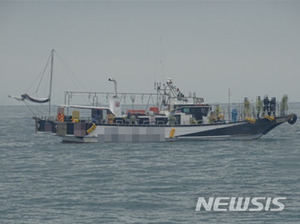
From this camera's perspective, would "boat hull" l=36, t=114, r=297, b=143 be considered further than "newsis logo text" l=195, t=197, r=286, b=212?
Yes

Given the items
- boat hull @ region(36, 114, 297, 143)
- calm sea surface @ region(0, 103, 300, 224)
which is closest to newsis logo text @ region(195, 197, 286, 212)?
calm sea surface @ region(0, 103, 300, 224)

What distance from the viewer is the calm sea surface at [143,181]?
3056cm

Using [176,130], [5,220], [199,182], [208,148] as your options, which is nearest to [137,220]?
[5,220]

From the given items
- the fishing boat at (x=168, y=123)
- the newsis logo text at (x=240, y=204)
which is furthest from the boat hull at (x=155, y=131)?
the newsis logo text at (x=240, y=204)

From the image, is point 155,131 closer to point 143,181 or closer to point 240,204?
point 143,181

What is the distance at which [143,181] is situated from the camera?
40.0m

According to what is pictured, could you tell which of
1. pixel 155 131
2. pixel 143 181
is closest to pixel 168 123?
pixel 155 131

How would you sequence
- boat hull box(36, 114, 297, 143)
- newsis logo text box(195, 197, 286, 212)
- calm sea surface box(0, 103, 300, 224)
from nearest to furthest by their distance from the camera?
calm sea surface box(0, 103, 300, 224), newsis logo text box(195, 197, 286, 212), boat hull box(36, 114, 297, 143)

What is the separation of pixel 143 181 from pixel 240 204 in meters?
9.68

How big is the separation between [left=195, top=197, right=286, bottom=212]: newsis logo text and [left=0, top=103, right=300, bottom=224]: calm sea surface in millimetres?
546

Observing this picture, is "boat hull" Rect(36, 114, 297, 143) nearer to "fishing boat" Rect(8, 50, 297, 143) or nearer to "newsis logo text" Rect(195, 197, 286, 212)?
"fishing boat" Rect(8, 50, 297, 143)

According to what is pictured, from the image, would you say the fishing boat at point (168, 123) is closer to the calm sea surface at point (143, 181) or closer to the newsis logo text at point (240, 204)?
the calm sea surface at point (143, 181)

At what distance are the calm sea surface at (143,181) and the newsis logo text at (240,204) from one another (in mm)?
546

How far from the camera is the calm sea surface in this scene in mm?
30562
